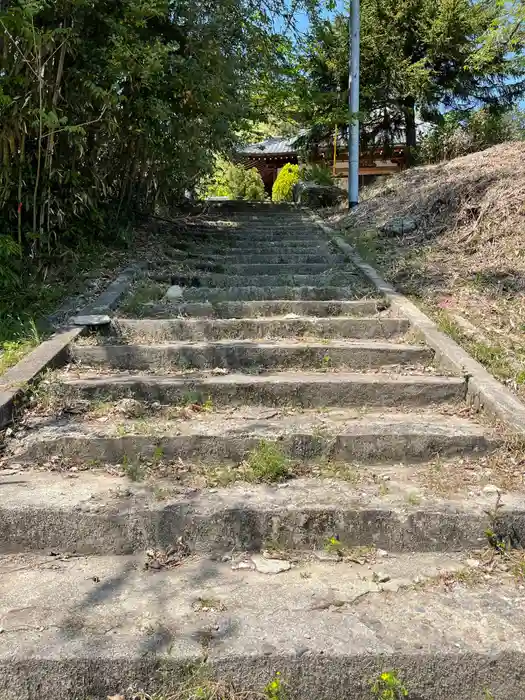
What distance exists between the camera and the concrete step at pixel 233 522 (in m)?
2.32

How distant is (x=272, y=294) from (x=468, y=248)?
7.51ft

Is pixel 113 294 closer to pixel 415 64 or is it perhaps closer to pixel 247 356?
pixel 247 356

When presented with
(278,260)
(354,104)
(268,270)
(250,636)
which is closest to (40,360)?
(250,636)

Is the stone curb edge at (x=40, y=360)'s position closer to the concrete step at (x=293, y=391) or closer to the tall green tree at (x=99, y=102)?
the concrete step at (x=293, y=391)

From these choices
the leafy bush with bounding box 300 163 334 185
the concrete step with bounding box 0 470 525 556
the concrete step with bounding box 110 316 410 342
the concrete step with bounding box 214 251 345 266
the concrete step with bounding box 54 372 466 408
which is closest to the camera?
the concrete step with bounding box 0 470 525 556

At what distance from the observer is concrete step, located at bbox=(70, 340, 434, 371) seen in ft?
12.1

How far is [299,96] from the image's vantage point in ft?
34.3

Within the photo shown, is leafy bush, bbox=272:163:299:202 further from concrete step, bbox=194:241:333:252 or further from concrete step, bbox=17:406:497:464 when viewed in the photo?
concrete step, bbox=17:406:497:464

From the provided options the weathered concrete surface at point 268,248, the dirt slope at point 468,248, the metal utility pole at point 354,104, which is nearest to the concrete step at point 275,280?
the dirt slope at point 468,248

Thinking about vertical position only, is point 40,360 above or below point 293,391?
above

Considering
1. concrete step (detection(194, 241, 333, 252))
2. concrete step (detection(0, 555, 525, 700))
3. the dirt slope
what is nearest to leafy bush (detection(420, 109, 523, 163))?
the dirt slope

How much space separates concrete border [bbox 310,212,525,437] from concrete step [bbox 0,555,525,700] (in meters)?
1.03

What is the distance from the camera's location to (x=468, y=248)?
19.1 feet

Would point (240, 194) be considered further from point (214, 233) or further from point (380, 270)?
point (380, 270)
